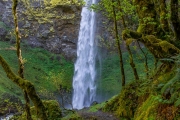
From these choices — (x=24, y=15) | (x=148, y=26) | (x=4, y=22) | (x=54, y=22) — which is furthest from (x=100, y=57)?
(x=148, y=26)

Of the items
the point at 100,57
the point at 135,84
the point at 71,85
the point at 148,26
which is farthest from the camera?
the point at 100,57

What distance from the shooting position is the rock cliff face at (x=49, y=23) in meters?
26.8

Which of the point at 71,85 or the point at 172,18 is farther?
the point at 71,85

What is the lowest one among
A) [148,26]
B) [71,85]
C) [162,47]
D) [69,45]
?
[71,85]

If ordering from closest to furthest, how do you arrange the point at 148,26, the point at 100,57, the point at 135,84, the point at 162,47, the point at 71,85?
the point at 162,47 → the point at 148,26 → the point at 135,84 → the point at 71,85 → the point at 100,57

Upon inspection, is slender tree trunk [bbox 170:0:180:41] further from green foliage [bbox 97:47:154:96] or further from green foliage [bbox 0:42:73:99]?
green foliage [bbox 0:42:73:99]

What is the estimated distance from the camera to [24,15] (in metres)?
27.0

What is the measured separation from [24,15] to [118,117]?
2219 cm

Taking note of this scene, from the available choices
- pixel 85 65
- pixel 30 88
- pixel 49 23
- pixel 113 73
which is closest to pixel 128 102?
pixel 30 88

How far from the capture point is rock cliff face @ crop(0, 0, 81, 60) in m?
26.8

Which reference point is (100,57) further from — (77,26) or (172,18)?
(172,18)

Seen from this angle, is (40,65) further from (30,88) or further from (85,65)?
(30,88)

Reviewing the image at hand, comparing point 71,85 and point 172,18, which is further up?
point 172,18

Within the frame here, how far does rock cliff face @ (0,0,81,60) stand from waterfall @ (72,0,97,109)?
791 mm
